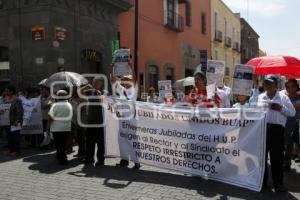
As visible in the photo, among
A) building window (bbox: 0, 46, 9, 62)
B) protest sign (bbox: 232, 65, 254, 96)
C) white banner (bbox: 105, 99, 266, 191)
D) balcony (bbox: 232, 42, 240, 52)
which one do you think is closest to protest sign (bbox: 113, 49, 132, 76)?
white banner (bbox: 105, 99, 266, 191)

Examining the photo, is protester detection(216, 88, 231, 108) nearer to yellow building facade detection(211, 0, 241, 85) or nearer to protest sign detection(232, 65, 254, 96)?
protest sign detection(232, 65, 254, 96)

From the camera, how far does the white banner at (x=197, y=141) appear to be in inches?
277

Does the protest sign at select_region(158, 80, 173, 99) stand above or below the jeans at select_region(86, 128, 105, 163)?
above

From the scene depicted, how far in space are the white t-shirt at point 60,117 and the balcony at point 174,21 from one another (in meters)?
17.0

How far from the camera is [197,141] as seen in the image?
763 cm

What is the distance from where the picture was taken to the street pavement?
22.3 ft

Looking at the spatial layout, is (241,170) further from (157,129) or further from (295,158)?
(295,158)

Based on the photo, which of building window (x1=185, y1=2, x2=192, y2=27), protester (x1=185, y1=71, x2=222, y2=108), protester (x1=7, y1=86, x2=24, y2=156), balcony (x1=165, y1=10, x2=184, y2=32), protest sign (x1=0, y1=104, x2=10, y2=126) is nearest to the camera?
protester (x1=185, y1=71, x2=222, y2=108)

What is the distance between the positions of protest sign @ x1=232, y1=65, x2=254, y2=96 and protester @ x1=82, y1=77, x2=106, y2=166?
2.81 metres

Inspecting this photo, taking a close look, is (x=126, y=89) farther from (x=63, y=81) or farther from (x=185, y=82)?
(x=185, y=82)

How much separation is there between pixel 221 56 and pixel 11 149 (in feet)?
97.2

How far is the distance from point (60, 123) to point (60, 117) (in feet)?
0.40

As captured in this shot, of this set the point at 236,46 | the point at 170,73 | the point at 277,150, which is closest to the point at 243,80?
the point at 277,150

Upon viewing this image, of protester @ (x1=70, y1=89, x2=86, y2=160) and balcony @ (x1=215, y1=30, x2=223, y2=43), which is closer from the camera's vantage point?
protester @ (x1=70, y1=89, x2=86, y2=160)
